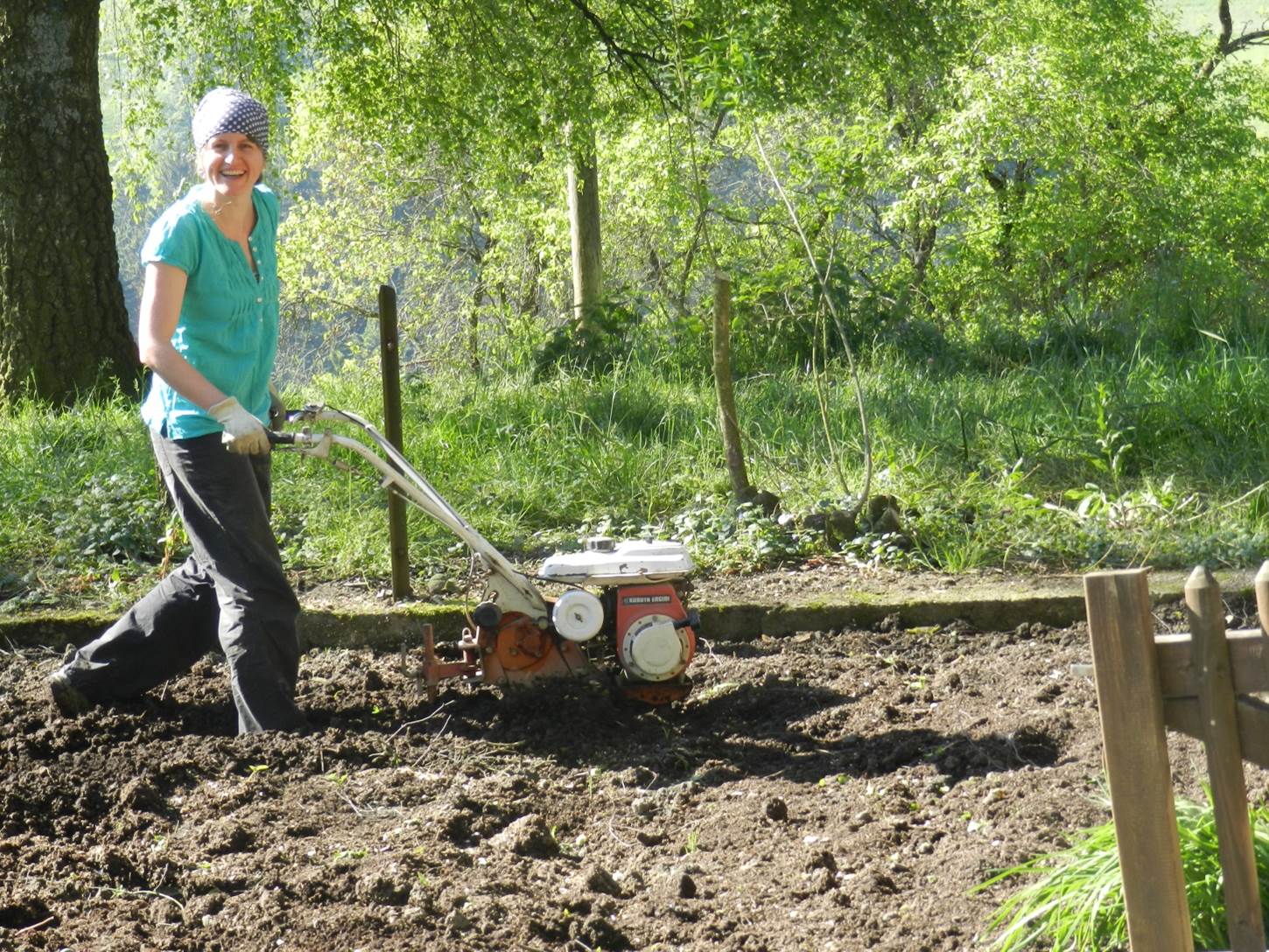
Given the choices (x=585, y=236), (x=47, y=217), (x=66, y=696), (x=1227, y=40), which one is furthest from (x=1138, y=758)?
(x=1227, y=40)

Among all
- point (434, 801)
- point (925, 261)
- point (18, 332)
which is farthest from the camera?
point (925, 261)

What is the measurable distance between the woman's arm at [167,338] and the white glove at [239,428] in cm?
4

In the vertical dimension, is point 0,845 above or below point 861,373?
below

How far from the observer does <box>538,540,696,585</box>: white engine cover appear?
4391mm

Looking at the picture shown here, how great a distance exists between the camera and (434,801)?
3812 mm

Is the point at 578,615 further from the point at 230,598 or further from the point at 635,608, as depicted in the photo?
the point at 230,598

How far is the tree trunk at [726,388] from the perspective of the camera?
599 cm

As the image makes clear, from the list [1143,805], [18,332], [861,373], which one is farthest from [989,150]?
[1143,805]

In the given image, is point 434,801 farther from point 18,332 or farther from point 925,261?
point 925,261

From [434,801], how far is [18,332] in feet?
20.3

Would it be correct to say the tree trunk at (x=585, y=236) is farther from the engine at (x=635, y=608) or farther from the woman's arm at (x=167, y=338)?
the woman's arm at (x=167, y=338)

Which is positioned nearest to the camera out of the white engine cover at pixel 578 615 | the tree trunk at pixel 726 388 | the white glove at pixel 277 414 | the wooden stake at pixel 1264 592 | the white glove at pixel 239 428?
the wooden stake at pixel 1264 592

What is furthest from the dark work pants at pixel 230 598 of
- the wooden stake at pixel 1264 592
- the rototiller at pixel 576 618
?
the wooden stake at pixel 1264 592

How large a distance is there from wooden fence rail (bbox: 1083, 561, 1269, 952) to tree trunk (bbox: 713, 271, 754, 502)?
4.04 metres
